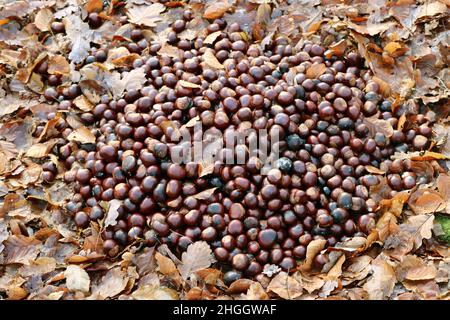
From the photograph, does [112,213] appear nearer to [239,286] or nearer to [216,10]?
[239,286]

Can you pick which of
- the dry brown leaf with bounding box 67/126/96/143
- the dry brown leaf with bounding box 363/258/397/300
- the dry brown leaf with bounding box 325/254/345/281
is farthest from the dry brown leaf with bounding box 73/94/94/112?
the dry brown leaf with bounding box 363/258/397/300

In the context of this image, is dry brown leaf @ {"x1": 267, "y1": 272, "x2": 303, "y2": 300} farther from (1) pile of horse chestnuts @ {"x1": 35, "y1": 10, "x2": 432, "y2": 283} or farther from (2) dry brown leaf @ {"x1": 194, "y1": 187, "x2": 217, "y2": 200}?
(2) dry brown leaf @ {"x1": 194, "y1": 187, "x2": 217, "y2": 200}

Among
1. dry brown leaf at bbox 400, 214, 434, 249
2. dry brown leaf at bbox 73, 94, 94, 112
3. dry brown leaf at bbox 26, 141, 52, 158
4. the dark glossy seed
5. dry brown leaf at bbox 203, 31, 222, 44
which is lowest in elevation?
dry brown leaf at bbox 400, 214, 434, 249

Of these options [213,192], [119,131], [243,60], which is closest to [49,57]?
[119,131]

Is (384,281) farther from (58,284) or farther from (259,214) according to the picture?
(58,284)

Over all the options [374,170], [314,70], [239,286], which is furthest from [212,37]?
[239,286]

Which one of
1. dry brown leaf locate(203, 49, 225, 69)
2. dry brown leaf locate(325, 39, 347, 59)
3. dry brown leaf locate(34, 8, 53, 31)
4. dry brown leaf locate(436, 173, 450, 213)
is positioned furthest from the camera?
dry brown leaf locate(34, 8, 53, 31)

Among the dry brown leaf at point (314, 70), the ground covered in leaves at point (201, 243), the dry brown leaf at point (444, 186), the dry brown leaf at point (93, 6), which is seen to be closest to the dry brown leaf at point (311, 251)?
the ground covered in leaves at point (201, 243)

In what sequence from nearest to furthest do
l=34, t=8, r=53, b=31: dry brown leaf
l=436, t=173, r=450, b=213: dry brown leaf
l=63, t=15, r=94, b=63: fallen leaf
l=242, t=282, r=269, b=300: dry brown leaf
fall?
l=242, t=282, r=269, b=300: dry brown leaf → l=436, t=173, r=450, b=213: dry brown leaf → l=63, t=15, r=94, b=63: fallen leaf → l=34, t=8, r=53, b=31: dry brown leaf

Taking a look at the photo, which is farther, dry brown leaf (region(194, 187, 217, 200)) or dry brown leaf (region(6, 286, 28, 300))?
dry brown leaf (region(194, 187, 217, 200))
